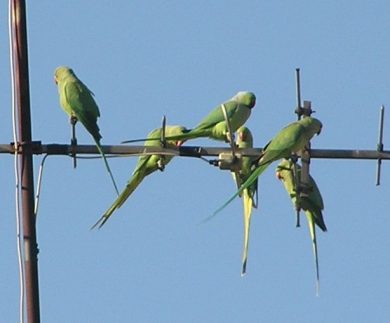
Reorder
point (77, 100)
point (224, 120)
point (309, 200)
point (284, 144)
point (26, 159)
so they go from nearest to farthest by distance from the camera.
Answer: point (26, 159), point (284, 144), point (309, 200), point (224, 120), point (77, 100)

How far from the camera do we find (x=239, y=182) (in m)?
7.38

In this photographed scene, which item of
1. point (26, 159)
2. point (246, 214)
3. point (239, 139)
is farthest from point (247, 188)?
point (26, 159)

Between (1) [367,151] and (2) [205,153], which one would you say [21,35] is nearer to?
(2) [205,153]

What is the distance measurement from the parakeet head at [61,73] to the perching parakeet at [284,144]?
2610 millimetres

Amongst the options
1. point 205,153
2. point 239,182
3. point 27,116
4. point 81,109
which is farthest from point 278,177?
point 27,116

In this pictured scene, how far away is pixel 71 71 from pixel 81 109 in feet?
3.30

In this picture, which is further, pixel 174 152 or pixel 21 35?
pixel 174 152

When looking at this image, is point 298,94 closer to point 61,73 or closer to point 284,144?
point 284,144

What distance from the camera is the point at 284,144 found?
23.3ft

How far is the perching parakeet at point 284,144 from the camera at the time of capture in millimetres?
6953

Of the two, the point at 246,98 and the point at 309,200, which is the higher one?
the point at 246,98

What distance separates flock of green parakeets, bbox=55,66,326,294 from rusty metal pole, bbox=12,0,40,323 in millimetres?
563

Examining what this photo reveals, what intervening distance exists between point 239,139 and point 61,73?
1520 mm

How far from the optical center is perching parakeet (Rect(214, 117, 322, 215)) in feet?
22.8
